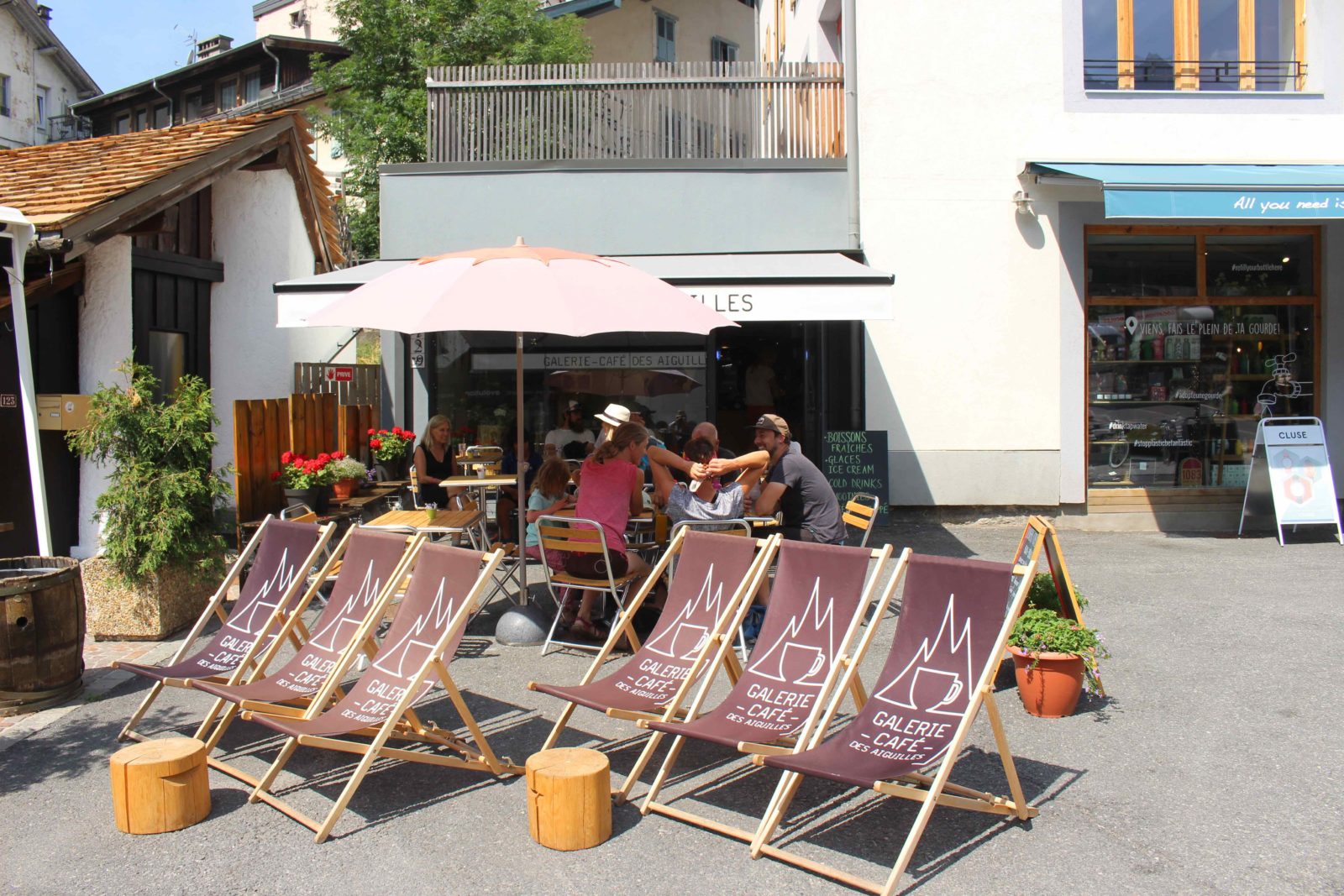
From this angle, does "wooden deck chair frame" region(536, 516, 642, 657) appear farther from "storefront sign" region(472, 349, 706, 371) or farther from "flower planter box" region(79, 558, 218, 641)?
"storefront sign" region(472, 349, 706, 371)

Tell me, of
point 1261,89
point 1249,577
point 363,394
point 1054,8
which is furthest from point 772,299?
point 363,394

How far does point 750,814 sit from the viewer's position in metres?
3.94

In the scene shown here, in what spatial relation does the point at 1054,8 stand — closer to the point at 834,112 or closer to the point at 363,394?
the point at 834,112

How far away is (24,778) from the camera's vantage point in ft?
14.3

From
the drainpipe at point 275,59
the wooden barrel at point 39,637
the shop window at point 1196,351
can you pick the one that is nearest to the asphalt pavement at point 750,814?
the wooden barrel at point 39,637

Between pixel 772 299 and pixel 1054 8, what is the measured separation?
4.95m

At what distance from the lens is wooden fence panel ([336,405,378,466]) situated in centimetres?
1083

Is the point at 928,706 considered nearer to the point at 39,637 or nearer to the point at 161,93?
the point at 39,637

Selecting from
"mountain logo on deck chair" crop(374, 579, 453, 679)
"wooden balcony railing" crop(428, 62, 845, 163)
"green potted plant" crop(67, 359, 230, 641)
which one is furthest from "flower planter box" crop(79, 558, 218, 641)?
"wooden balcony railing" crop(428, 62, 845, 163)

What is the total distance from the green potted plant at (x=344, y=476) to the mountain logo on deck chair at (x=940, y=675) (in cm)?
591

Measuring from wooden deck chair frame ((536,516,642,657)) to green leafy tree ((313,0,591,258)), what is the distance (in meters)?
18.1

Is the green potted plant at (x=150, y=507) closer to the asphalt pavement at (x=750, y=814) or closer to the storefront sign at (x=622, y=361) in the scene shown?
the asphalt pavement at (x=750, y=814)

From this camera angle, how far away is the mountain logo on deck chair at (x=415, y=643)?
423cm

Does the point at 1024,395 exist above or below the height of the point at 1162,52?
below
